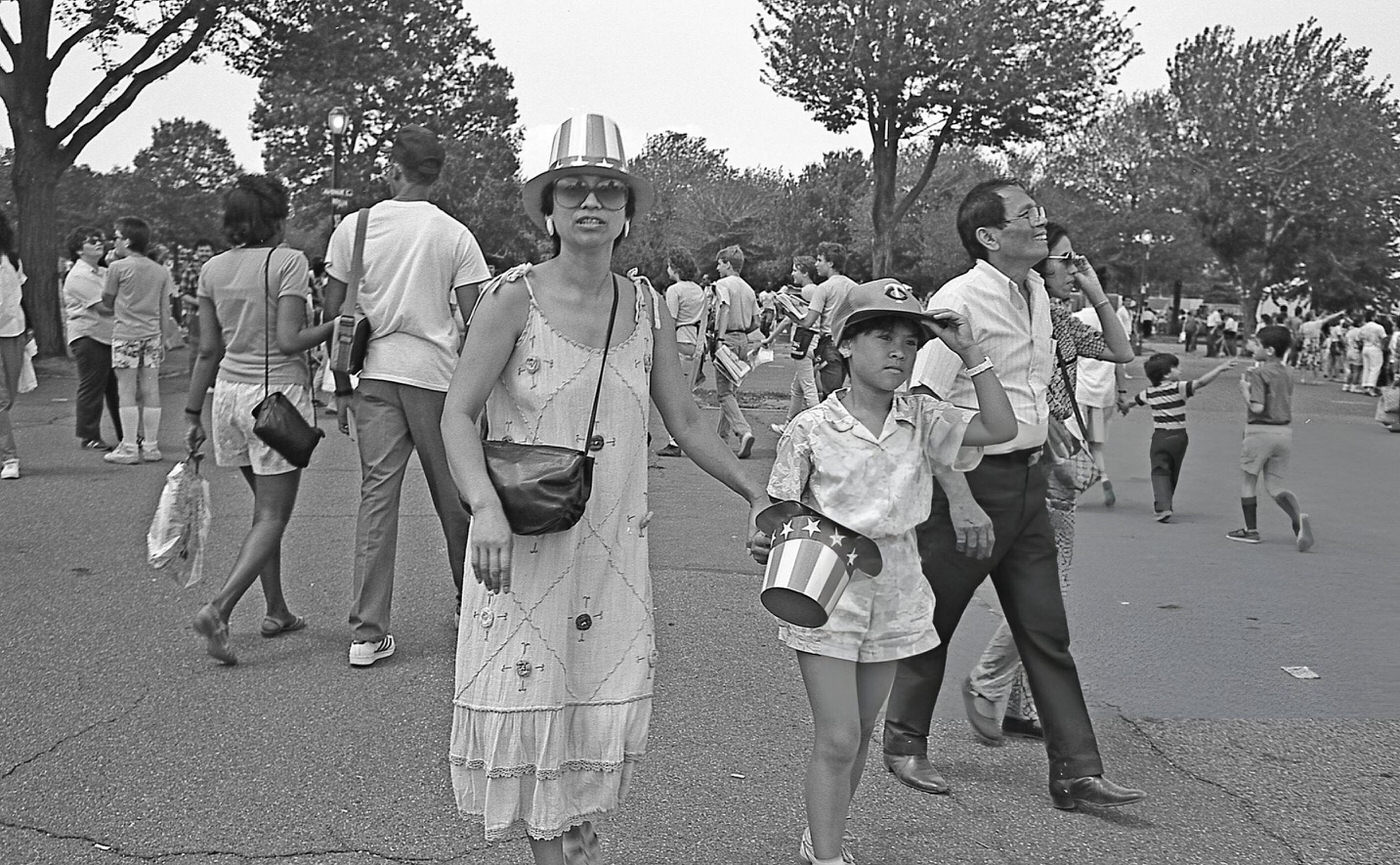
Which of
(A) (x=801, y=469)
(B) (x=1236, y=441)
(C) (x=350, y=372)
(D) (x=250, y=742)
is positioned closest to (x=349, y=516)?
(C) (x=350, y=372)

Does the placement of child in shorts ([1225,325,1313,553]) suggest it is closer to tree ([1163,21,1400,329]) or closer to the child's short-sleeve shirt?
the child's short-sleeve shirt

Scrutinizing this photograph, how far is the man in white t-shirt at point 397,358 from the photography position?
5574 mm

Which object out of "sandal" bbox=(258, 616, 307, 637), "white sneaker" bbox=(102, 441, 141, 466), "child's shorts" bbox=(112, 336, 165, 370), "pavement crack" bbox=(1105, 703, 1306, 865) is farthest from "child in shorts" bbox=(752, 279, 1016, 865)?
"white sneaker" bbox=(102, 441, 141, 466)

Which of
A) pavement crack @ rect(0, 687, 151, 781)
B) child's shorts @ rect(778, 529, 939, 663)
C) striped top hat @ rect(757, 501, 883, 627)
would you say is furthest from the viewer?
pavement crack @ rect(0, 687, 151, 781)

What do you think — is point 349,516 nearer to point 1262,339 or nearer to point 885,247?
point 1262,339

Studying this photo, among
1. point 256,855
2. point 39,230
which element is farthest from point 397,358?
point 39,230

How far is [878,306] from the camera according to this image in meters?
3.62

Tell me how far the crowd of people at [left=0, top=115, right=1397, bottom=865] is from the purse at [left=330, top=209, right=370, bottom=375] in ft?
0.04

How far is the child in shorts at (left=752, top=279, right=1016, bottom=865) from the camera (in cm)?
356

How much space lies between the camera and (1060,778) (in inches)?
170

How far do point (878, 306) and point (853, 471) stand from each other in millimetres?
419

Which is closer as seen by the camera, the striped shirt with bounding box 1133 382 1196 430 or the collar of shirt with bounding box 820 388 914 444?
the collar of shirt with bounding box 820 388 914 444

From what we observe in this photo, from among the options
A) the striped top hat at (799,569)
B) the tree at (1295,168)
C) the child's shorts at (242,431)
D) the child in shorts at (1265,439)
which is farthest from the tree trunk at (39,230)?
the tree at (1295,168)

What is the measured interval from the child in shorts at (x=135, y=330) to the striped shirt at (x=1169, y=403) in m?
7.54
